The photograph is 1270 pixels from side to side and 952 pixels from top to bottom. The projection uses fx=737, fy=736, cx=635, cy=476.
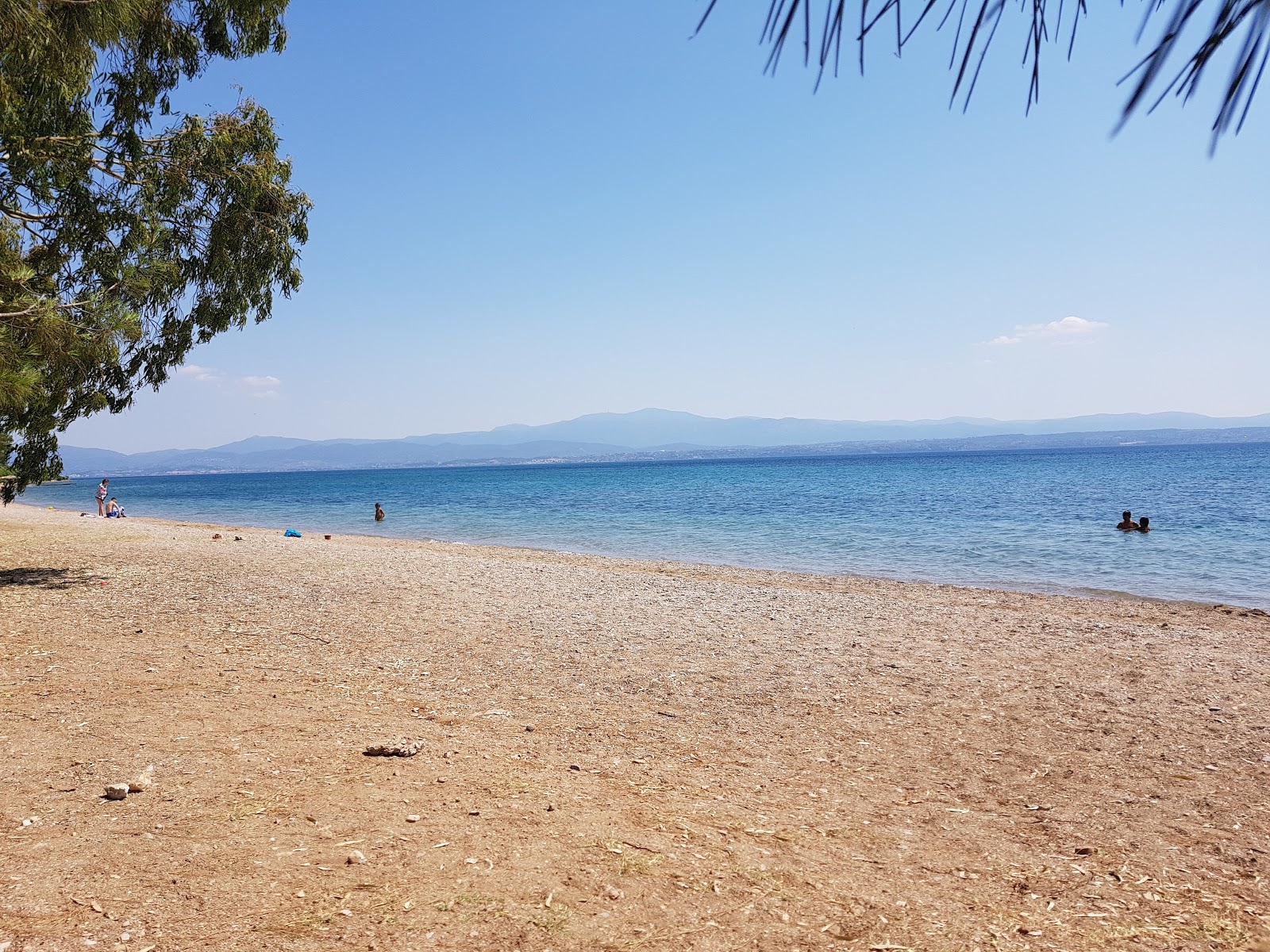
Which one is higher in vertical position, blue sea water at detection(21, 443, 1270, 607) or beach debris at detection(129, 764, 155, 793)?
beach debris at detection(129, 764, 155, 793)

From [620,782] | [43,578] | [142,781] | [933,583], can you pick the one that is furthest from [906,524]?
[142,781]

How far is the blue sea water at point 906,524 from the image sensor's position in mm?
20484

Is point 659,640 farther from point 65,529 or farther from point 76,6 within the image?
point 65,529

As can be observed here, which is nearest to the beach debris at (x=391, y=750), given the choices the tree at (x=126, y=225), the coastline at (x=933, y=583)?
the tree at (x=126, y=225)

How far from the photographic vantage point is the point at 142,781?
190 inches

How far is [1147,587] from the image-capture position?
58.0 ft

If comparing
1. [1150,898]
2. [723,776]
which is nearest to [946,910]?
[1150,898]

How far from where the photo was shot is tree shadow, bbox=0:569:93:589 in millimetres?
12742

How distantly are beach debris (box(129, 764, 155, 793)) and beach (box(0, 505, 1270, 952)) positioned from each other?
0.11 metres

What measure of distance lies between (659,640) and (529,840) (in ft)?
19.7

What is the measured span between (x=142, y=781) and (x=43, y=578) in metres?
11.3

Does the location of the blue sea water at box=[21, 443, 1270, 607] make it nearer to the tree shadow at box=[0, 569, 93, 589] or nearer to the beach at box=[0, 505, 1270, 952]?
the beach at box=[0, 505, 1270, 952]

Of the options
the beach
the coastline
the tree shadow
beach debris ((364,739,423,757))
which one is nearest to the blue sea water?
the coastline

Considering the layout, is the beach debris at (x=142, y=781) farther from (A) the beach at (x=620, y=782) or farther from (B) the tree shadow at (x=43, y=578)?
(B) the tree shadow at (x=43, y=578)
